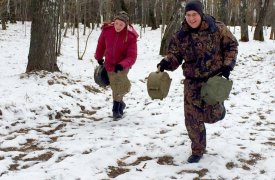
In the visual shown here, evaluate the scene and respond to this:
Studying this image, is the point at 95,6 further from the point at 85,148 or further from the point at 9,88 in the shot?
the point at 85,148

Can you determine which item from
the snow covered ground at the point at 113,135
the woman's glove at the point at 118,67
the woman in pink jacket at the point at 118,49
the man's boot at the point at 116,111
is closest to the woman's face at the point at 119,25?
the woman in pink jacket at the point at 118,49

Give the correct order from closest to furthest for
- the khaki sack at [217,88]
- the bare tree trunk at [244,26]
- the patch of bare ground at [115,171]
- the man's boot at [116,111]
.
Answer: the khaki sack at [217,88]
the patch of bare ground at [115,171]
the man's boot at [116,111]
the bare tree trunk at [244,26]

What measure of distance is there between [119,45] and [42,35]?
2991 millimetres

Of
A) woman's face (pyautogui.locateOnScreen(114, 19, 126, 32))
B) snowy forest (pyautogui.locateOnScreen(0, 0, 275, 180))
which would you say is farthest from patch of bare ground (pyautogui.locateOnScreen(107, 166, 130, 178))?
woman's face (pyautogui.locateOnScreen(114, 19, 126, 32))

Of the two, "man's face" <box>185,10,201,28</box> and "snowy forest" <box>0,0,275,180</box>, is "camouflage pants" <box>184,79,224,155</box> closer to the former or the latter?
"snowy forest" <box>0,0,275,180</box>

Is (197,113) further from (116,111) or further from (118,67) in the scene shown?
(116,111)

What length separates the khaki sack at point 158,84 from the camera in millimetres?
4973

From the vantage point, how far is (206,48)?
460 cm

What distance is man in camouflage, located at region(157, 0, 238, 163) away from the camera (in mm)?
4531

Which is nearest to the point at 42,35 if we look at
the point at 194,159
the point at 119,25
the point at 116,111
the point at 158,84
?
the point at 116,111

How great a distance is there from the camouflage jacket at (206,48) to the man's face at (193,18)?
2.8 inches

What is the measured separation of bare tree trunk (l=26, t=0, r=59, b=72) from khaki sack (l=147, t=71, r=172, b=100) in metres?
A: 4.70

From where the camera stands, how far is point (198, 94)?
4781mm

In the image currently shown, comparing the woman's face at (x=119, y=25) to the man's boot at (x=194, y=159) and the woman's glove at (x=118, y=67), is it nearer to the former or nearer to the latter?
the woman's glove at (x=118, y=67)
